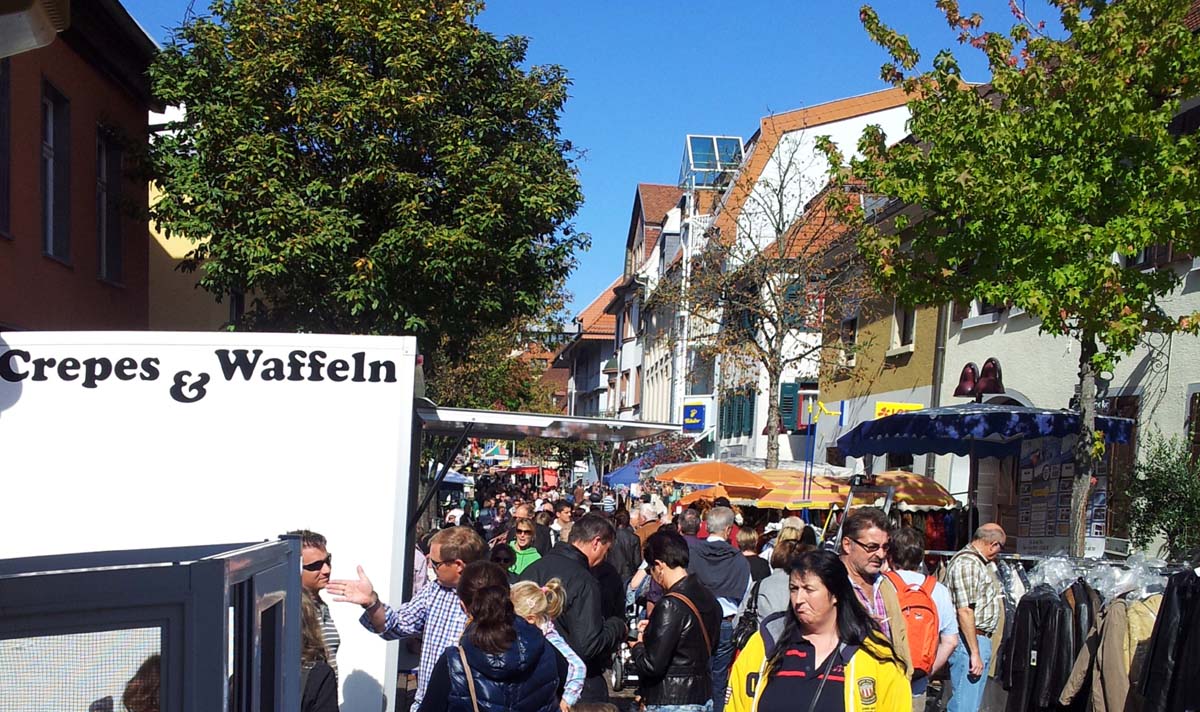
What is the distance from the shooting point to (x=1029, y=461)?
16266 millimetres

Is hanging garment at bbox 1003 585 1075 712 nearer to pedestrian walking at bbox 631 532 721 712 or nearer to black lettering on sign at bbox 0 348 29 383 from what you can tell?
pedestrian walking at bbox 631 532 721 712

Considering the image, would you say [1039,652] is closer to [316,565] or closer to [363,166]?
[316,565]

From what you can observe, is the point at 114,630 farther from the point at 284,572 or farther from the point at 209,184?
the point at 209,184

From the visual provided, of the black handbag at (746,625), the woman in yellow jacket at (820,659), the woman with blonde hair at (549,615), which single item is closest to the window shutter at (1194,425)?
the black handbag at (746,625)

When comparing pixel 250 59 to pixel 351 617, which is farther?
pixel 250 59

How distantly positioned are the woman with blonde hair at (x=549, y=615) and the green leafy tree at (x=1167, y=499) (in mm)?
7389

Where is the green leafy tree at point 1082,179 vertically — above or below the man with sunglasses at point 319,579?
above

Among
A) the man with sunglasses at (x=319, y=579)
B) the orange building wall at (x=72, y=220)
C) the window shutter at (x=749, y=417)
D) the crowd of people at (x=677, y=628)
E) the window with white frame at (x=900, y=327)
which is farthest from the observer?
the window shutter at (x=749, y=417)

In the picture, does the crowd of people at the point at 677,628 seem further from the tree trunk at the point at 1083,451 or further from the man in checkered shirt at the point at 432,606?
the tree trunk at the point at 1083,451

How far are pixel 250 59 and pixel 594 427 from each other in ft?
23.4

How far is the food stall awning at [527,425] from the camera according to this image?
9.36 metres

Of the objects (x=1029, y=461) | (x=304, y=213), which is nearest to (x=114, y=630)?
(x=304, y=213)

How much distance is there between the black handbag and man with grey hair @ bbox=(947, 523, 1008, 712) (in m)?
1.35

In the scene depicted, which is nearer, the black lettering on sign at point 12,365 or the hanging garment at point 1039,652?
the black lettering on sign at point 12,365
